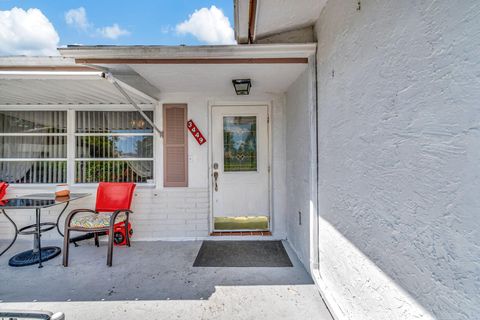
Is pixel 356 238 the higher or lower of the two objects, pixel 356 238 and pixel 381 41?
the lower

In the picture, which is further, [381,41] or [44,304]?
[44,304]

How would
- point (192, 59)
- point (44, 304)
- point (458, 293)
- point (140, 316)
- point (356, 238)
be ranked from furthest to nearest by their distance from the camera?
point (192, 59) < point (44, 304) < point (140, 316) < point (356, 238) < point (458, 293)

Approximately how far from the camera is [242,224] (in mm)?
4035

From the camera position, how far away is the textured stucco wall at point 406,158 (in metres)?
0.84

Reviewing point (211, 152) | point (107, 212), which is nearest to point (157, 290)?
point (107, 212)

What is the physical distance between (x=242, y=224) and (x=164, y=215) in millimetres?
1334

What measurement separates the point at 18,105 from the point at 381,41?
17.1 feet

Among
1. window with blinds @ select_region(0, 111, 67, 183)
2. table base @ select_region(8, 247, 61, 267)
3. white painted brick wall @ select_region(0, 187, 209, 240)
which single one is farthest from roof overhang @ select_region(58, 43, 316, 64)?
table base @ select_region(8, 247, 61, 267)

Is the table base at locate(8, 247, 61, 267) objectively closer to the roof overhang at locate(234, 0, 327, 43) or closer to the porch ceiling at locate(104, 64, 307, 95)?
the porch ceiling at locate(104, 64, 307, 95)

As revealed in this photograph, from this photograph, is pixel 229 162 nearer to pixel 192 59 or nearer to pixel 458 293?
pixel 192 59

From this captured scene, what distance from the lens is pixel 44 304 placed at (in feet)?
6.88

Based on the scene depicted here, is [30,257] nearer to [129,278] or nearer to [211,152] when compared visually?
[129,278]

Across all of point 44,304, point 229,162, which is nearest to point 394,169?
point 229,162

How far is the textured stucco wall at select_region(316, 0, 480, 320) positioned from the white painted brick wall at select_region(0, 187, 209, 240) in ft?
7.49
